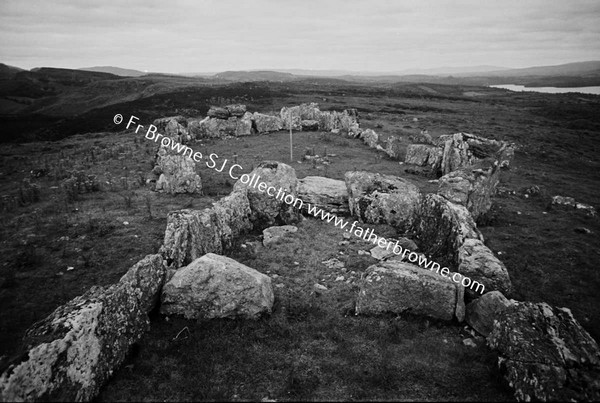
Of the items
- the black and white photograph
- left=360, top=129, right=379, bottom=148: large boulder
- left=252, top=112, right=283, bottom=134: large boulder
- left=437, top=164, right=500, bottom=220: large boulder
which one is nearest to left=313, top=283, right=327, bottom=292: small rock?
the black and white photograph

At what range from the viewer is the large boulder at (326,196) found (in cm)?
1420

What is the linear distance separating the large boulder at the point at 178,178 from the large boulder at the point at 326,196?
207 inches

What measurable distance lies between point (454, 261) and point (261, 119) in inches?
1015

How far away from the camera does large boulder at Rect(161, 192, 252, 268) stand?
9250 millimetres

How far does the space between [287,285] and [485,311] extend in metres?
4.99

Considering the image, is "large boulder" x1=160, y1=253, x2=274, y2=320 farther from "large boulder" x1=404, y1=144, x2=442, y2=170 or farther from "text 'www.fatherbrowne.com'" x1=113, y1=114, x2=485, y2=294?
"large boulder" x1=404, y1=144, x2=442, y2=170

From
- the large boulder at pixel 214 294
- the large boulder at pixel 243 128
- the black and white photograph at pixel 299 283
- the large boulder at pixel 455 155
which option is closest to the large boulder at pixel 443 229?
the black and white photograph at pixel 299 283

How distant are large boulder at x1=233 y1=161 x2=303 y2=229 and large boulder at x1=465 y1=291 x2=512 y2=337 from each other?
730 cm

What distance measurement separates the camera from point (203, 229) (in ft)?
33.1

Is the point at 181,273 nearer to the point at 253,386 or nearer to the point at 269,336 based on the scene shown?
the point at 269,336

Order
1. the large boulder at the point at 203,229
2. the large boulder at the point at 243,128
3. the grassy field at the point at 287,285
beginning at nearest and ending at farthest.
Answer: the grassy field at the point at 287,285
the large boulder at the point at 203,229
the large boulder at the point at 243,128

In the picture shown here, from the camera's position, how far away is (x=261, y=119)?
31.8 meters

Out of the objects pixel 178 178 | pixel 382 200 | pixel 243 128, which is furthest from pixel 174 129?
pixel 382 200

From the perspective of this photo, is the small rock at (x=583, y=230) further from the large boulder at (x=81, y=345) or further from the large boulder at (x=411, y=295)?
the large boulder at (x=81, y=345)
